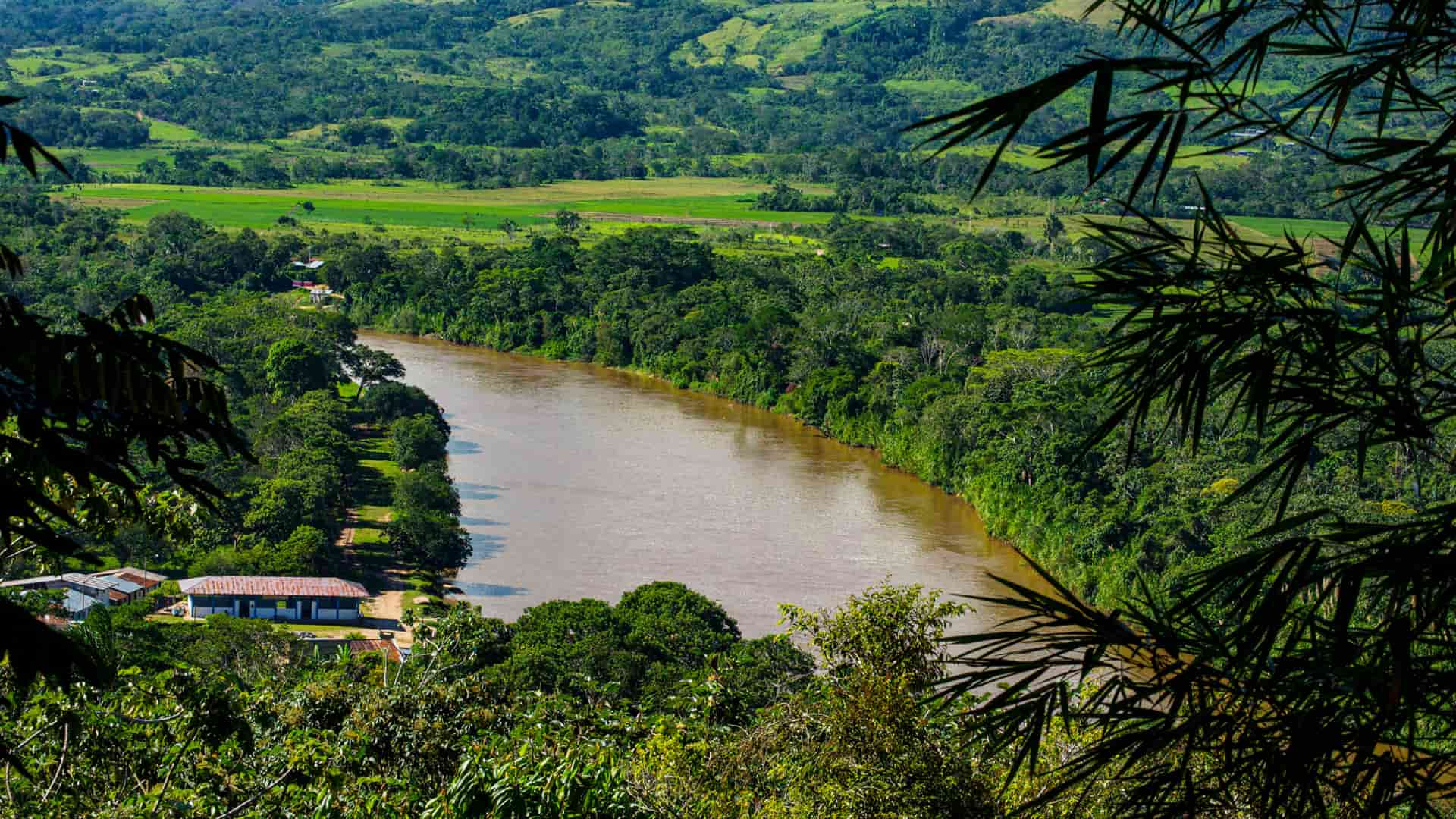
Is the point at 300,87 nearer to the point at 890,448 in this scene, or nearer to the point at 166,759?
the point at 890,448

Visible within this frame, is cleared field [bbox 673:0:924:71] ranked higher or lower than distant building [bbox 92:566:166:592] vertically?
higher

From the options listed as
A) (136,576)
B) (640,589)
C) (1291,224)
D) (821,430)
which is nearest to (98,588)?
(136,576)

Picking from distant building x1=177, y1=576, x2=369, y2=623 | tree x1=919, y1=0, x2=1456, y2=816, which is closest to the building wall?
distant building x1=177, y1=576, x2=369, y2=623

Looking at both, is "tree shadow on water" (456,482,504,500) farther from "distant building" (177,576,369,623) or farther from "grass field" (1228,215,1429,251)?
"grass field" (1228,215,1429,251)

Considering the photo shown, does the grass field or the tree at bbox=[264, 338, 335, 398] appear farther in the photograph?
the grass field

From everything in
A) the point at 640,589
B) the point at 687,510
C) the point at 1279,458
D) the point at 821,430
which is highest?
the point at 1279,458

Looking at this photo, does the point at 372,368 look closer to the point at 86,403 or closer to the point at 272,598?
the point at 272,598

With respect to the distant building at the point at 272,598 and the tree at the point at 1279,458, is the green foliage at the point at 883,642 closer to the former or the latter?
the tree at the point at 1279,458
